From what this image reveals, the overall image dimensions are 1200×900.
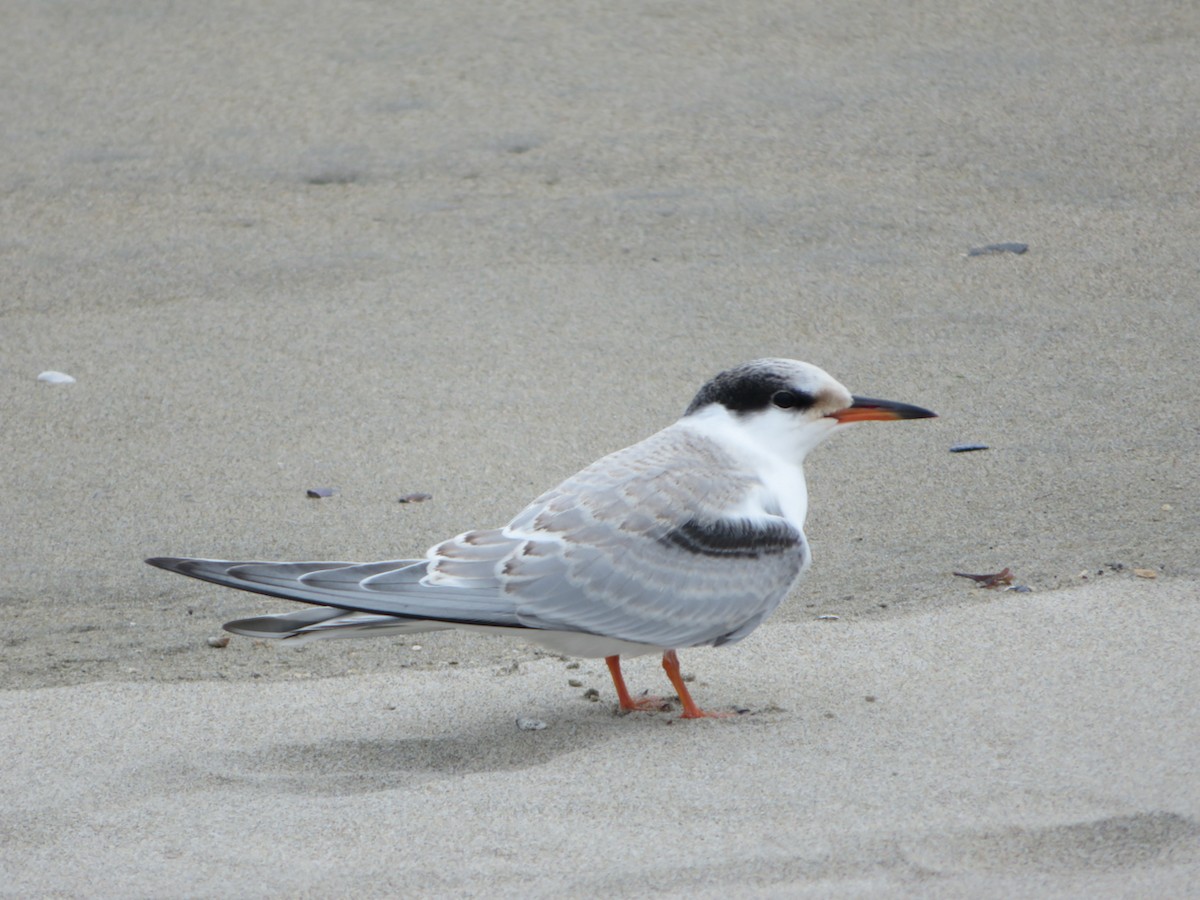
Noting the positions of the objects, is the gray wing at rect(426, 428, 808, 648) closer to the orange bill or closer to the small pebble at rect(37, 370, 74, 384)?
the orange bill

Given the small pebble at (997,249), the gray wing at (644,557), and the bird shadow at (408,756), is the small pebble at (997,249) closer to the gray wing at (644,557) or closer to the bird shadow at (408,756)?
the gray wing at (644,557)

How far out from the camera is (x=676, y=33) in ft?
26.5

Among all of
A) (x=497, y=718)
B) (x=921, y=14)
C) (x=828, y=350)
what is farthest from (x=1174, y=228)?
(x=497, y=718)

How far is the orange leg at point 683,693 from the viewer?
343 cm

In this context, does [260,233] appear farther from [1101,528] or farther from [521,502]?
[1101,528]

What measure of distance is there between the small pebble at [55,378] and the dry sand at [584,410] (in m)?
0.05

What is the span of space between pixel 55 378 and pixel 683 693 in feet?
10.5

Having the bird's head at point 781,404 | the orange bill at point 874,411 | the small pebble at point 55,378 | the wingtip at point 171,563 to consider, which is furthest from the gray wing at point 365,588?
the small pebble at point 55,378

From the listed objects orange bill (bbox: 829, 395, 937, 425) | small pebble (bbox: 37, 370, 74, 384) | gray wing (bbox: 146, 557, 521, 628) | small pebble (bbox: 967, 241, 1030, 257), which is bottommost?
small pebble (bbox: 37, 370, 74, 384)

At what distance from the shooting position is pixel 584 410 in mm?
5289

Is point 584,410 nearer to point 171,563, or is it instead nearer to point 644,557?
point 644,557

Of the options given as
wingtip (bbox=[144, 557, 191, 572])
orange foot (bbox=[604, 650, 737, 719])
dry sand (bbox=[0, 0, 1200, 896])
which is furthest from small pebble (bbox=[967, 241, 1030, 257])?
wingtip (bbox=[144, 557, 191, 572])

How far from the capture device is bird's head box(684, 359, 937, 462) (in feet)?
11.9

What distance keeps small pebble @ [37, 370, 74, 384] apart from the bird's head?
295 cm
